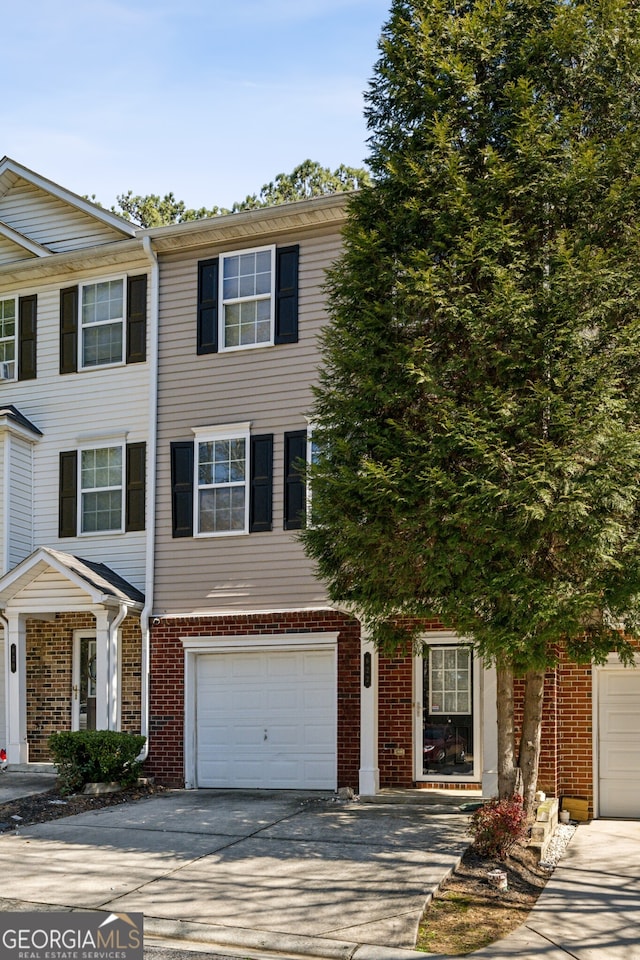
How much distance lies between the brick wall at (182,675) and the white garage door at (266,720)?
30 centimetres

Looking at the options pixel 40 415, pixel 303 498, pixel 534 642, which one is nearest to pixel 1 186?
pixel 40 415

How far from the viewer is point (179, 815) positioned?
1384cm

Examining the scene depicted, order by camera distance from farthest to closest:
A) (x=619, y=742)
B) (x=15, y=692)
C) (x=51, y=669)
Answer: (x=51, y=669) → (x=15, y=692) → (x=619, y=742)

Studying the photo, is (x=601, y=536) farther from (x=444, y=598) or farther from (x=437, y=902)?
(x=437, y=902)

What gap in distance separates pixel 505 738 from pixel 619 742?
2889mm

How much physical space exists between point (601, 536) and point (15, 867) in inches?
266

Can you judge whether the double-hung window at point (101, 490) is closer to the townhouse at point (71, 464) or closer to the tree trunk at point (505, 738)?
the townhouse at point (71, 464)

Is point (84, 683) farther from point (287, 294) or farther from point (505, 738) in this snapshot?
point (505, 738)

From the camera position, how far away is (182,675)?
16719mm

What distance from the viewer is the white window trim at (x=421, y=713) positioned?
14.9 m

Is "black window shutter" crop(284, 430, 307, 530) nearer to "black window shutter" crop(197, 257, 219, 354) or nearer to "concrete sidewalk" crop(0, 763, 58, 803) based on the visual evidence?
"black window shutter" crop(197, 257, 219, 354)

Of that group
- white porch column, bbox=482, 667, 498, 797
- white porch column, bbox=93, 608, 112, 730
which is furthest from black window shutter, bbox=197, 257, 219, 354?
white porch column, bbox=482, 667, 498, 797

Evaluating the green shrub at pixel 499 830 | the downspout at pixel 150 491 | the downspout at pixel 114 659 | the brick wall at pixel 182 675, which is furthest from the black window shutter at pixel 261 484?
the green shrub at pixel 499 830

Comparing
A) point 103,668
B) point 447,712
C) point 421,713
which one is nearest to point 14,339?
point 103,668
